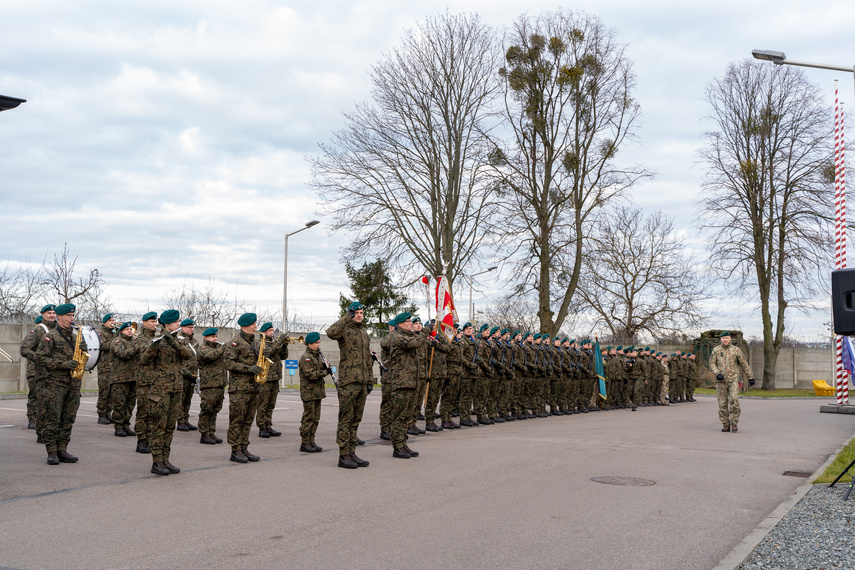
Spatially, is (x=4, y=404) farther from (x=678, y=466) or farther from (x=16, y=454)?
(x=678, y=466)

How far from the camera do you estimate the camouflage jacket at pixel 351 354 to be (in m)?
10.3

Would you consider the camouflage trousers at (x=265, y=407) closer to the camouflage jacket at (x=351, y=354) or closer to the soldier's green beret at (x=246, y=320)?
the soldier's green beret at (x=246, y=320)

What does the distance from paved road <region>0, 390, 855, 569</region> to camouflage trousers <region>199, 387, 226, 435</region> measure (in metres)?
0.39

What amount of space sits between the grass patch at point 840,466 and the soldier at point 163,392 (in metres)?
8.10

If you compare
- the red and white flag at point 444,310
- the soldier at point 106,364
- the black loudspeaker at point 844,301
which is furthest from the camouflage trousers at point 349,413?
the soldier at point 106,364

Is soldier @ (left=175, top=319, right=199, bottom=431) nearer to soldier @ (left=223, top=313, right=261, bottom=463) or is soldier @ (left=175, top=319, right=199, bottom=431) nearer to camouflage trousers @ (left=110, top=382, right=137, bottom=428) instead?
camouflage trousers @ (left=110, top=382, right=137, bottom=428)

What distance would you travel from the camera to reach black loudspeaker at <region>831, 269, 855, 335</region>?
6918 millimetres

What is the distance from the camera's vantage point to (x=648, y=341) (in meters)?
47.2

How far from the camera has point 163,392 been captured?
930cm

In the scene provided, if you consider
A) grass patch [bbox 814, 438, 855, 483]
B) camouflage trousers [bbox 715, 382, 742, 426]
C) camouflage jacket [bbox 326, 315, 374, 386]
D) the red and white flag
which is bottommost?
grass patch [bbox 814, 438, 855, 483]

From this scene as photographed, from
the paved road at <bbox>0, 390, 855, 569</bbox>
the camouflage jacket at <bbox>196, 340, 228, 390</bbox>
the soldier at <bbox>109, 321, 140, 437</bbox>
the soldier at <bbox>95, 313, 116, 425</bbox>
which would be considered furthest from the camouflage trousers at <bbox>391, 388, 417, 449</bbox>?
the soldier at <bbox>95, 313, 116, 425</bbox>

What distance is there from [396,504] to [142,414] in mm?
5770

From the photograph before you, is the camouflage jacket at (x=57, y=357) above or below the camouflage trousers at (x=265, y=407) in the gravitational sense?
above

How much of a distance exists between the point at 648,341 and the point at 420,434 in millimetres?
35533
